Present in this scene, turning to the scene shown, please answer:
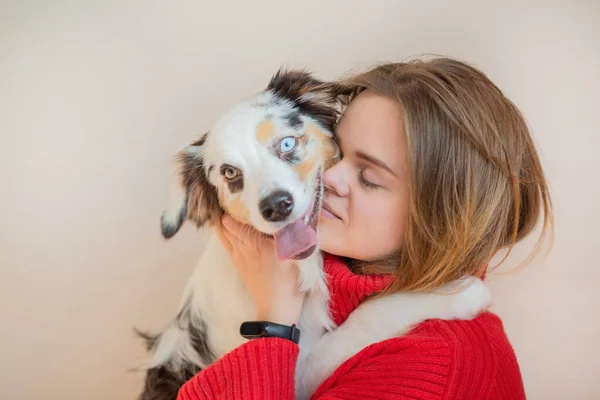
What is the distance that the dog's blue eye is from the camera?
4.49 feet

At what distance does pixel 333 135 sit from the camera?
148cm

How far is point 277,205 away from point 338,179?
0.19 m

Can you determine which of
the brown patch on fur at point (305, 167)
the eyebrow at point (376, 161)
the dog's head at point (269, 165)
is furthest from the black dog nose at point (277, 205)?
the eyebrow at point (376, 161)

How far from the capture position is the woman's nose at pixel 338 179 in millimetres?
1322

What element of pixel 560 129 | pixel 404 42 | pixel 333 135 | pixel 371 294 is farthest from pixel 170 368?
pixel 560 129

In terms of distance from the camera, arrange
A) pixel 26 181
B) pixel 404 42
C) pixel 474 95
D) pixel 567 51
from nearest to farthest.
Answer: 1. pixel 474 95
2. pixel 567 51
3. pixel 404 42
4. pixel 26 181

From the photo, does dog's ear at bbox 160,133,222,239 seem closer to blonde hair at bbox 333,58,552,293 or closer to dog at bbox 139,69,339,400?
dog at bbox 139,69,339,400

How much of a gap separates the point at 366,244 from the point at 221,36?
3.39 ft

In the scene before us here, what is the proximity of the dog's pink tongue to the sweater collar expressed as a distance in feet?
0.51

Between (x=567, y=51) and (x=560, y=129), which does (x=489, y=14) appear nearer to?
(x=567, y=51)

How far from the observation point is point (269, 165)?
1.32m

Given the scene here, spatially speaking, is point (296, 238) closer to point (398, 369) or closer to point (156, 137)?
point (398, 369)

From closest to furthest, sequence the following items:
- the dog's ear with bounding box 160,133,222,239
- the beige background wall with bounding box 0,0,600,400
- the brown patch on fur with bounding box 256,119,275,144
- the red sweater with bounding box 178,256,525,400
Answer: the red sweater with bounding box 178,256,525,400, the brown patch on fur with bounding box 256,119,275,144, the dog's ear with bounding box 160,133,222,239, the beige background wall with bounding box 0,0,600,400

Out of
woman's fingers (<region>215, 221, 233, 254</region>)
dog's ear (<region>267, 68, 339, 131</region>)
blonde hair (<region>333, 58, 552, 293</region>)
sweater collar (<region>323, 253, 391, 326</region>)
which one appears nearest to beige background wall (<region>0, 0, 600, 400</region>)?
dog's ear (<region>267, 68, 339, 131</region>)
